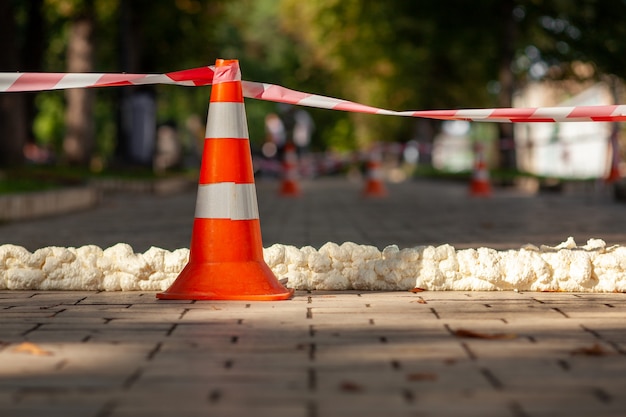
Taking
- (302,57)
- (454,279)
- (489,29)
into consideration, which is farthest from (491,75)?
(454,279)

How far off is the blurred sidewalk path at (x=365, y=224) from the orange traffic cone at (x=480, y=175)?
84.1 inches

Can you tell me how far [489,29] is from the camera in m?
35.7

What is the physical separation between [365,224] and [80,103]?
14845mm

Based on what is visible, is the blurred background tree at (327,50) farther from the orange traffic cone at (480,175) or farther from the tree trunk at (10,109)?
the orange traffic cone at (480,175)

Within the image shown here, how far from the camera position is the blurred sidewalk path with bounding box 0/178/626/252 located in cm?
1115

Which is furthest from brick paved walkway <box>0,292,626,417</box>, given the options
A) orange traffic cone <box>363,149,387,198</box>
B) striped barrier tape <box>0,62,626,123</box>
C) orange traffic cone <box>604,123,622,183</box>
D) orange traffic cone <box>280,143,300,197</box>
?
orange traffic cone <box>280,143,300,197</box>

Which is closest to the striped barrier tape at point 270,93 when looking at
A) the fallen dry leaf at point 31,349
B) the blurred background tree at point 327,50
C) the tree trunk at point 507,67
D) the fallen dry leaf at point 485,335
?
the fallen dry leaf at point 485,335

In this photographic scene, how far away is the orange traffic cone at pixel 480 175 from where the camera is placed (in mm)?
23750

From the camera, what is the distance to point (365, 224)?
14.2 m

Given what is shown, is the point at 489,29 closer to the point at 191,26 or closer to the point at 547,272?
the point at 191,26

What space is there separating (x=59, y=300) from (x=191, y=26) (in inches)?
1103

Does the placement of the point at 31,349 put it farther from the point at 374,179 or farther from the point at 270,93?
the point at 374,179

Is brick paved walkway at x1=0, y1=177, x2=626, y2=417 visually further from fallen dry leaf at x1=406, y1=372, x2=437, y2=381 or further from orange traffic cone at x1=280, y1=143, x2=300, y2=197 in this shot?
orange traffic cone at x1=280, y1=143, x2=300, y2=197

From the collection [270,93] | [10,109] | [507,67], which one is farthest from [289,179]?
[270,93]
